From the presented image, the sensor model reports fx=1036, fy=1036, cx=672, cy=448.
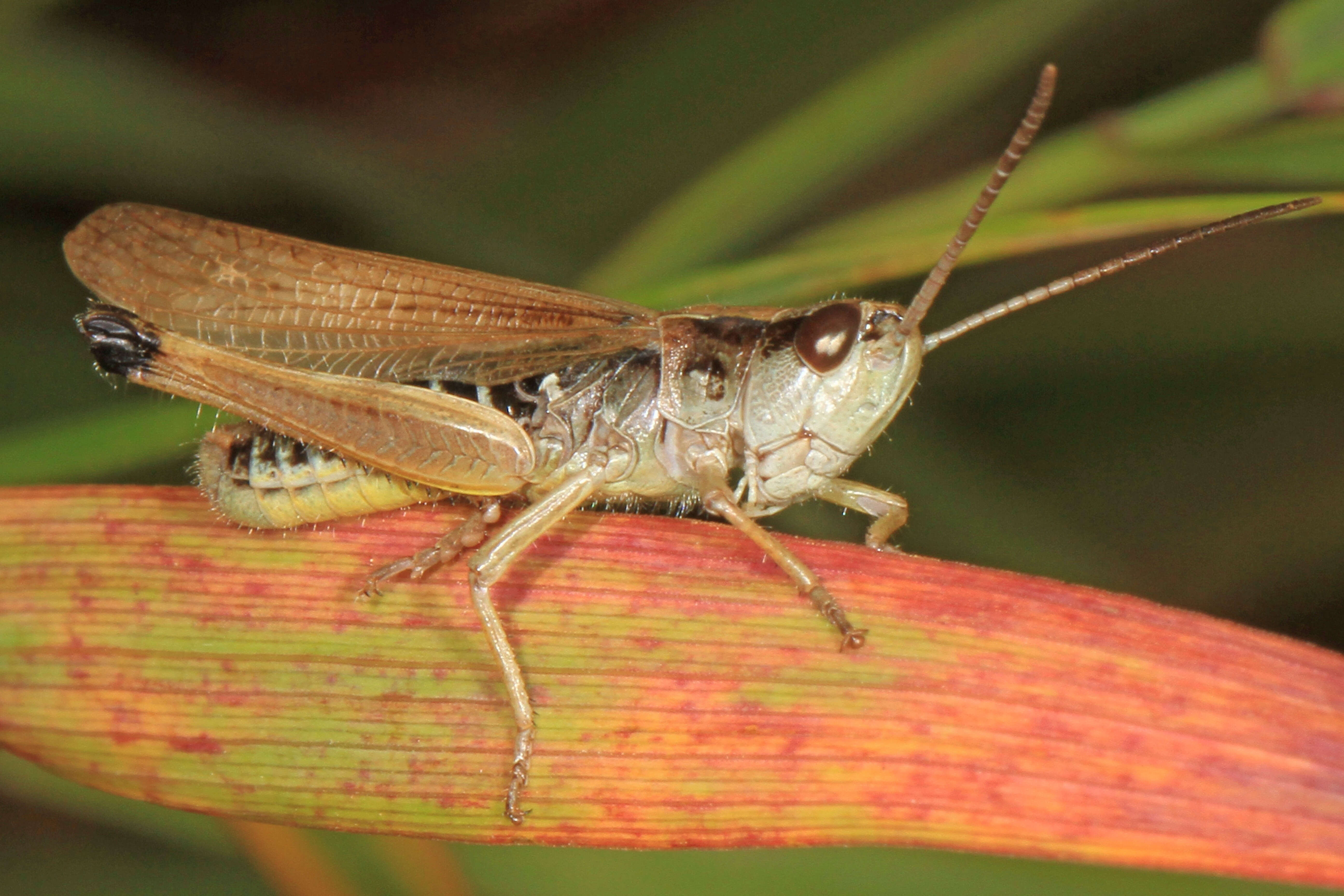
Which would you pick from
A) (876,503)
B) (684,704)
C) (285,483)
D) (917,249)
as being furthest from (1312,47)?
(285,483)

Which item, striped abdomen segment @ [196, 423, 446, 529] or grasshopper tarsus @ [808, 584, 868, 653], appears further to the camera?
striped abdomen segment @ [196, 423, 446, 529]

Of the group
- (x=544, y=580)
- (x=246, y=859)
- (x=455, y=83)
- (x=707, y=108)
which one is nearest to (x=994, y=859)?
(x=544, y=580)

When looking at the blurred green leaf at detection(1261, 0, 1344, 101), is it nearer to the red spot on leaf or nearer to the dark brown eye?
the dark brown eye

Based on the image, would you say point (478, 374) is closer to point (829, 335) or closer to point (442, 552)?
point (442, 552)

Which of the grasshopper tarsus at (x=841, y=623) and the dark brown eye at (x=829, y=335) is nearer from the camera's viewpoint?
the grasshopper tarsus at (x=841, y=623)

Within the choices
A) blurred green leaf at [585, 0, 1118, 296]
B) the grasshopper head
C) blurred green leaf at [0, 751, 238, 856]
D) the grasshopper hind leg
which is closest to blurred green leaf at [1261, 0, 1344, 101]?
blurred green leaf at [585, 0, 1118, 296]

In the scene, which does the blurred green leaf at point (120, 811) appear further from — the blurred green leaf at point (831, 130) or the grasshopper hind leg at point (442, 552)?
the blurred green leaf at point (831, 130)

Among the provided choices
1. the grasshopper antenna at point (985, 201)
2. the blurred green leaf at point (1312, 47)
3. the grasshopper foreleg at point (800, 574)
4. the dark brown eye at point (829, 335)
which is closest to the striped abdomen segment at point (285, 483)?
the grasshopper foreleg at point (800, 574)
